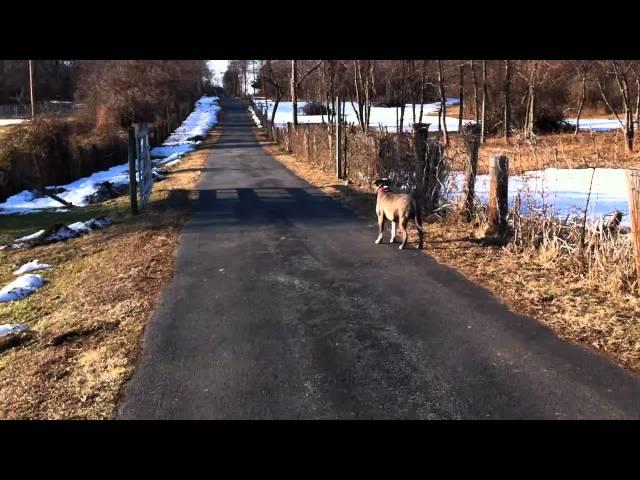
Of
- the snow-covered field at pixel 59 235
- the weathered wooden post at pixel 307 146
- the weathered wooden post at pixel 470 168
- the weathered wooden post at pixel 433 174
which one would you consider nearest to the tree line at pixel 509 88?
the weathered wooden post at pixel 307 146

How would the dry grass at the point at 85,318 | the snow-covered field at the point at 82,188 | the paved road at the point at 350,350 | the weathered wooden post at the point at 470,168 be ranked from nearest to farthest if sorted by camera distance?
the paved road at the point at 350,350 < the dry grass at the point at 85,318 < the weathered wooden post at the point at 470,168 < the snow-covered field at the point at 82,188

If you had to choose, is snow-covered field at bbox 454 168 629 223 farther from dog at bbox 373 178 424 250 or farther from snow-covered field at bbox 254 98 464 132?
snow-covered field at bbox 254 98 464 132

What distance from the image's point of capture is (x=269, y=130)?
4194cm

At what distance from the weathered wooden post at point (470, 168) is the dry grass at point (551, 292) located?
35cm

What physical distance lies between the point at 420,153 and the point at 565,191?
4493 mm

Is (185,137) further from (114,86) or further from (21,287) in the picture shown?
(21,287)

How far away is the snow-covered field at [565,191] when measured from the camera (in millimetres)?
7918

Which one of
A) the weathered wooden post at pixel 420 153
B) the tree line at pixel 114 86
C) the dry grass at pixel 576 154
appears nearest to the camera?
the dry grass at pixel 576 154

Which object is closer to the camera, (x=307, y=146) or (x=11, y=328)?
(x=11, y=328)

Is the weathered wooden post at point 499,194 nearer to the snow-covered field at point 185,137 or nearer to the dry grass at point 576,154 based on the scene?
the dry grass at point 576,154

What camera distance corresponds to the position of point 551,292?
19.8 ft

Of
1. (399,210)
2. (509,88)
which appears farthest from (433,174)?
(509,88)
